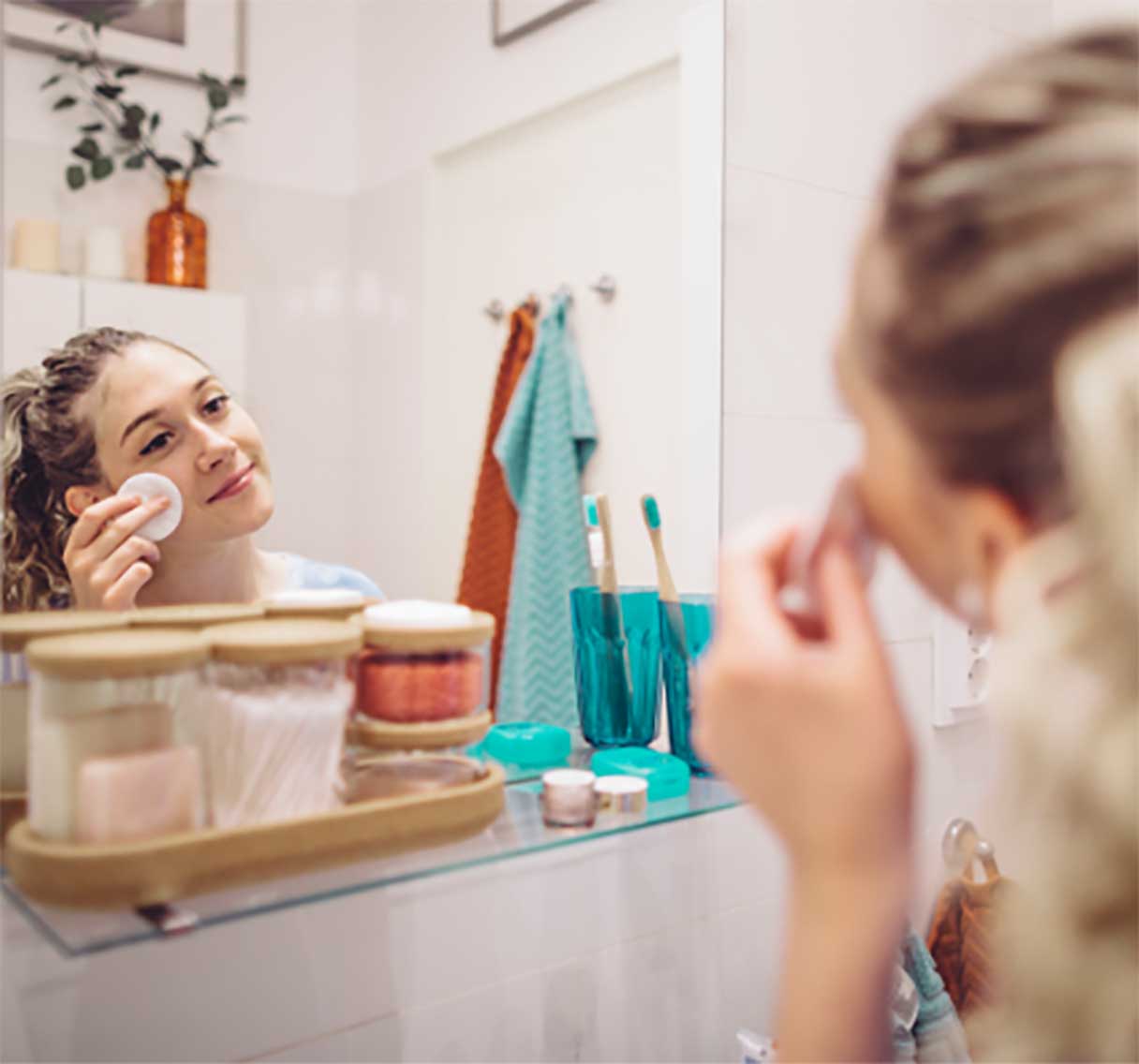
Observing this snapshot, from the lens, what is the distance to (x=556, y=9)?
951 mm

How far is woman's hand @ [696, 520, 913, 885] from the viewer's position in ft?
1.67

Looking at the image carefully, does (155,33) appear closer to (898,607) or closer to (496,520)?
(496,520)

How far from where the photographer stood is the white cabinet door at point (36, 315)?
28.5 inches

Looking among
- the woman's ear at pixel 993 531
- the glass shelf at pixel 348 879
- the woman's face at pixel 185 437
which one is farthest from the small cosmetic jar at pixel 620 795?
the woman's ear at pixel 993 531

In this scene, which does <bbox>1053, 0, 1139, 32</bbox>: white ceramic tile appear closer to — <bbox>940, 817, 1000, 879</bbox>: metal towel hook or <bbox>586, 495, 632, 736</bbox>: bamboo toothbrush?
<bbox>586, 495, 632, 736</bbox>: bamboo toothbrush

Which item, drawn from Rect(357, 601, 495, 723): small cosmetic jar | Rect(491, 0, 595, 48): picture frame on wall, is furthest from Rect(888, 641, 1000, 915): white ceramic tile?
Rect(491, 0, 595, 48): picture frame on wall

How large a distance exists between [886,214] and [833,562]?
16cm

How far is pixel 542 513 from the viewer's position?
0.97 m

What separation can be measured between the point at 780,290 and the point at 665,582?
1.09 feet

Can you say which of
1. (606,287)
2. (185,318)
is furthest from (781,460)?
(185,318)

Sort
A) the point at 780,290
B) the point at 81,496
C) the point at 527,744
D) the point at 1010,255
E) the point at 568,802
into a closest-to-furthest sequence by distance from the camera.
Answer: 1. the point at 1010,255
2. the point at 81,496
3. the point at 568,802
4. the point at 527,744
5. the point at 780,290

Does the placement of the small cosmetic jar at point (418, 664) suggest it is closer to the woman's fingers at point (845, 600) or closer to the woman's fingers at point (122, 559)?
the woman's fingers at point (122, 559)

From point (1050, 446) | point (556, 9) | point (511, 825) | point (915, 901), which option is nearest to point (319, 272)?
point (556, 9)

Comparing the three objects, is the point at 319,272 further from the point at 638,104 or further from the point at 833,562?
the point at 833,562
